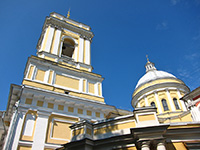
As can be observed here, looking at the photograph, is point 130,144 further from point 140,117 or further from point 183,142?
point 183,142

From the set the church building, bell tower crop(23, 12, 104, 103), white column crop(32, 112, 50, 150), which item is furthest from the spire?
white column crop(32, 112, 50, 150)

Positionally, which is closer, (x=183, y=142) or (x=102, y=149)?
(x=183, y=142)

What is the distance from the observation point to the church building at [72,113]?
22.2 ft

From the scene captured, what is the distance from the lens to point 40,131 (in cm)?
1004

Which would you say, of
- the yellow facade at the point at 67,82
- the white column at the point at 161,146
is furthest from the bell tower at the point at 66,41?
the white column at the point at 161,146

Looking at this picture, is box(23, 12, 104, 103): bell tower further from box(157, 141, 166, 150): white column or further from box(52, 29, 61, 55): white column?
box(157, 141, 166, 150): white column

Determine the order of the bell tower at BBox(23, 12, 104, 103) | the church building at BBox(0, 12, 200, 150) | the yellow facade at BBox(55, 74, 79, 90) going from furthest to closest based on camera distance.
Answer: the yellow facade at BBox(55, 74, 79, 90) → the bell tower at BBox(23, 12, 104, 103) → the church building at BBox(0, 12, 200, 150)

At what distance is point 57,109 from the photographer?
1141 centimetres

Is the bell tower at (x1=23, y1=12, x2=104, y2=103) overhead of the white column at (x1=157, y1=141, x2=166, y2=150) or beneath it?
overhead

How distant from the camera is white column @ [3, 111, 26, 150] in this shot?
8863mm

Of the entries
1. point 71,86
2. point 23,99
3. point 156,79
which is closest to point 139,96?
point 156,79

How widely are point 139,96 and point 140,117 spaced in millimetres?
22705

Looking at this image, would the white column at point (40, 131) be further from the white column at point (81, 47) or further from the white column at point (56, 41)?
the white column at point (81, 47)

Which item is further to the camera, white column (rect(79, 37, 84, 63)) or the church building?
white column (rect(79, 37, 84, 63))
